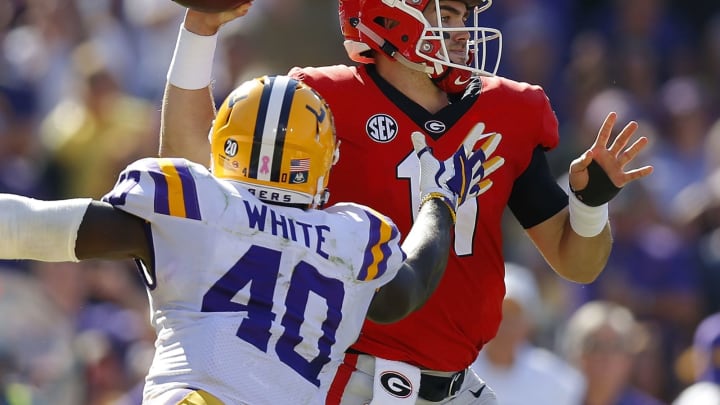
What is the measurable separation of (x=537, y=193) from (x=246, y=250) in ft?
4.77

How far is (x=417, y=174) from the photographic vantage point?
443cm

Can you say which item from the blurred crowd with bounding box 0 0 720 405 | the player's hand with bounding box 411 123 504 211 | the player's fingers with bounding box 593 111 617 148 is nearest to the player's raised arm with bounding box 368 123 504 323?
the player's hand with bounding box 411 123 504 211

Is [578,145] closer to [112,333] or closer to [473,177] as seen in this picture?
[112,333]

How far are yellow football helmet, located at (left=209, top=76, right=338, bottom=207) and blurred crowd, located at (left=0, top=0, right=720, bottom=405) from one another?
3083 millimetres

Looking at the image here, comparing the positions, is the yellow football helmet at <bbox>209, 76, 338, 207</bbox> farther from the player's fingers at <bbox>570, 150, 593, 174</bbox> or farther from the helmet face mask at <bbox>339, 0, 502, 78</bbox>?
the player's fingers at <bbox>570, 150, 593, 174</bbox>

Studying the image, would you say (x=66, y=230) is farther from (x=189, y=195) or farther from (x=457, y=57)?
(x=457, y=57)

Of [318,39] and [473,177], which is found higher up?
[473,177]

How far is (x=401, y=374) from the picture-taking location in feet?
14.3

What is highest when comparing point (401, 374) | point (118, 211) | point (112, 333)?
point (118, 211)

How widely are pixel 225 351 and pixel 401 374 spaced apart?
105 centimetres

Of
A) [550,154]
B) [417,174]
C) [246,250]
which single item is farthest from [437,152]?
[550,154]

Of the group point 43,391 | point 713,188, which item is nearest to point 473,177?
point 43,391

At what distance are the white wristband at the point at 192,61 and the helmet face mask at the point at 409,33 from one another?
0.50m

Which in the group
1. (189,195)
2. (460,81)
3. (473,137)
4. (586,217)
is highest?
(189,195)
